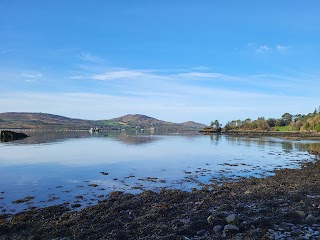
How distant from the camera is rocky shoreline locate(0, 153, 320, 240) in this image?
439 inches

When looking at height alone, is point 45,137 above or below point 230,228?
above

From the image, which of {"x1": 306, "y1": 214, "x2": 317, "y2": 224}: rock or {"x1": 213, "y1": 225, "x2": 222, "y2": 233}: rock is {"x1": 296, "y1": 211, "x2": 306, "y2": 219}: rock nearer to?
{"x1": 306, "y1": 214, "x2": 317, "y2": 224}: rock

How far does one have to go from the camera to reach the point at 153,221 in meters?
13.1

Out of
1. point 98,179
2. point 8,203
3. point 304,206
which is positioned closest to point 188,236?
point 304,206

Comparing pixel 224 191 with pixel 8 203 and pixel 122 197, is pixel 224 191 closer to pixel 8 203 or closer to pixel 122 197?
pixel 122 197

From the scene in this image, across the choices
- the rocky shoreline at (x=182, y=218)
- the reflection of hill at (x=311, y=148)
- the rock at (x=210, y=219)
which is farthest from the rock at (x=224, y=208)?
the reflection of hill at (x=311, y=148)

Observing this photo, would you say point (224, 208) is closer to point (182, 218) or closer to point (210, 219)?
point (210, 219)

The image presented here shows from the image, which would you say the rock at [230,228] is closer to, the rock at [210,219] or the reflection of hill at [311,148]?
the rock at [210,219]

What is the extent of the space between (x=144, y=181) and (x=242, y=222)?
1403 centimetres

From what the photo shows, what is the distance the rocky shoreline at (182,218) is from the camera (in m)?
11.2

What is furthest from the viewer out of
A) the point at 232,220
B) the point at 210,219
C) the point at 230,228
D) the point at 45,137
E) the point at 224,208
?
the point at 45,137

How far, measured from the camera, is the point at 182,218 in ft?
43.9

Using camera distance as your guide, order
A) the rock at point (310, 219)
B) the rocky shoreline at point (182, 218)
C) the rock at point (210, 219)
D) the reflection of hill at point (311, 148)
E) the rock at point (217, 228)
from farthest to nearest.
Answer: the reflection of hill at point (311, 148), the rock at point (210, 219), the rock at point (310, 219), the rock at point (217, 228), the rocky shoreline at point (182, 218)

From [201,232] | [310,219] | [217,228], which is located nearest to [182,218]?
[201,232]
